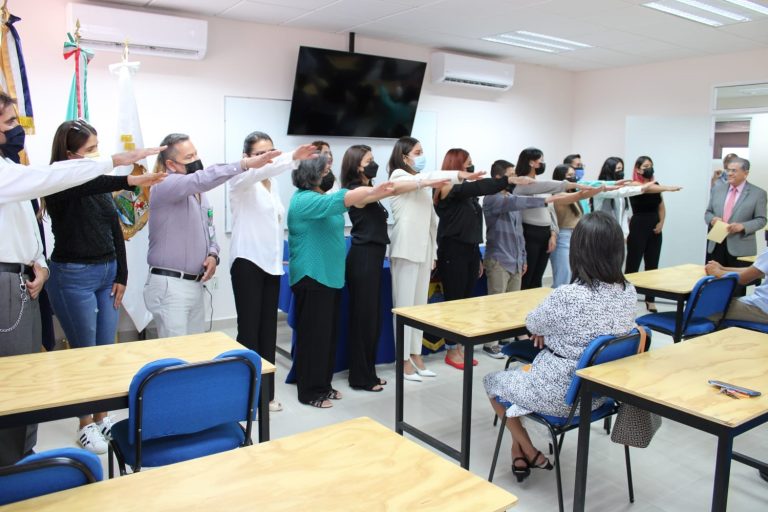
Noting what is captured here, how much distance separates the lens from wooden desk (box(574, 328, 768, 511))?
1.90 meters

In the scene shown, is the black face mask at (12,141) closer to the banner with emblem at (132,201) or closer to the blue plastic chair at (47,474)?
the blue plastic chair at (47,474)

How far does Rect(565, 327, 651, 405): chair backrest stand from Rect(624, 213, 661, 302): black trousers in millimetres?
4468

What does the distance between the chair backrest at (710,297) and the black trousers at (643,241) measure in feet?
9.10

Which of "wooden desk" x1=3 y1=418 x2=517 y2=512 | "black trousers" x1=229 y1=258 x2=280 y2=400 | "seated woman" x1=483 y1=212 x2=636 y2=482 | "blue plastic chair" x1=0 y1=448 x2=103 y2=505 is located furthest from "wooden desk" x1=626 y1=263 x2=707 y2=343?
"blue plastic chair" x1=0 y1=448 x2=103 y2=505

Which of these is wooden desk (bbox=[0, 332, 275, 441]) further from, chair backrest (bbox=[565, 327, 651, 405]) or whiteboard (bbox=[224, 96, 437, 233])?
whiteboard (bbox=[224, 96, 437, 233])

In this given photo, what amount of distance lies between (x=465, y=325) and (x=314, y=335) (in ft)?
4.06

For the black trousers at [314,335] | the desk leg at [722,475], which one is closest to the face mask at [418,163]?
the black trousers at [314,335]

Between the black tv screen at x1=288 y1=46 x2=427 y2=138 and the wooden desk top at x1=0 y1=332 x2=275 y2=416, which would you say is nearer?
the wooden desk top at x1=0 y1=332 x2=275 y2=416

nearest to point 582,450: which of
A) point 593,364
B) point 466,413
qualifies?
point 593,364

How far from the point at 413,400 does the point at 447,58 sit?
166 inches

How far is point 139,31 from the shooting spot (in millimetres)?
4883

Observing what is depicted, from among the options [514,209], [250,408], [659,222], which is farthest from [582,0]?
[250,408]

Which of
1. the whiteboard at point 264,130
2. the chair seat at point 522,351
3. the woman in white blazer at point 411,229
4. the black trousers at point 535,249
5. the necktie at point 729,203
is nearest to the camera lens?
the chair seat at point 522,351

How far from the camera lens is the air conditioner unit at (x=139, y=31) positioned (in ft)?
15.4
